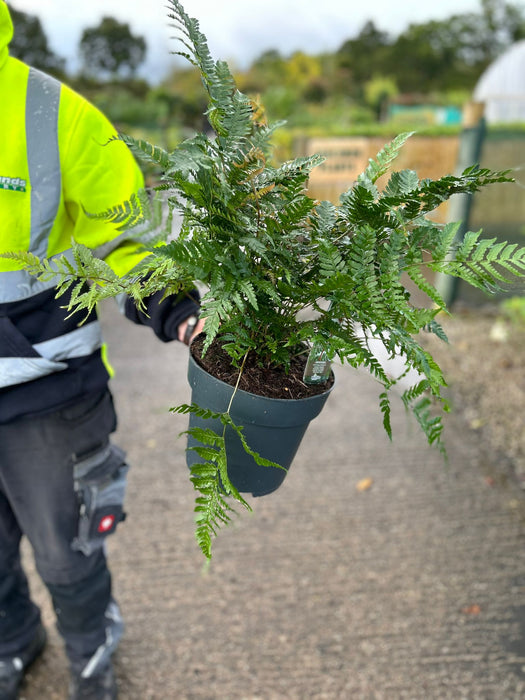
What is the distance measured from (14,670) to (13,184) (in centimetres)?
166

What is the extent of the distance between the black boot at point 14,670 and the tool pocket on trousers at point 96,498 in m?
0.60

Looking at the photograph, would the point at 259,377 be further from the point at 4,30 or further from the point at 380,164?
the point at 4,30

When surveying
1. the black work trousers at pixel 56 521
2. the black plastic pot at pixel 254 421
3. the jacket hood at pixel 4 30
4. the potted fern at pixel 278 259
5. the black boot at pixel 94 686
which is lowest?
the black boot at pixel 94 686

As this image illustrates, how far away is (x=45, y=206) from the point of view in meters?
1.52

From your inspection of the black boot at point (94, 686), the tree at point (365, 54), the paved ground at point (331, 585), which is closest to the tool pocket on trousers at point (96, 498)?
the black boot at point (94, 686)

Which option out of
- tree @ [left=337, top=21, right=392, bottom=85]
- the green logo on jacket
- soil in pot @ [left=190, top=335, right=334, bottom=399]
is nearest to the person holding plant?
the green logo on jacket

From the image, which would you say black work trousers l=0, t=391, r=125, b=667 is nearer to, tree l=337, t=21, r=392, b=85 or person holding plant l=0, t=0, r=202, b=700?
person holding plant l=0, t=0, r=202, b=700

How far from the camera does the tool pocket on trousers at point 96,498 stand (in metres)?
1.84

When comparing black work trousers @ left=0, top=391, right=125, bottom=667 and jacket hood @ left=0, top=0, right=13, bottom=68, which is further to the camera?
black work trousers @ left=0, top=391, right=125, bottom=667

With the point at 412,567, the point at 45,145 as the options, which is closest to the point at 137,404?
the point at 412,567

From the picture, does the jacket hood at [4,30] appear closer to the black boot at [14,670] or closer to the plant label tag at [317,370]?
the plant label tag at [317,370]

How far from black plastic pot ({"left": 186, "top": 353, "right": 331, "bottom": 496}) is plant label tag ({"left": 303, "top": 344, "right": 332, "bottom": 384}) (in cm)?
3

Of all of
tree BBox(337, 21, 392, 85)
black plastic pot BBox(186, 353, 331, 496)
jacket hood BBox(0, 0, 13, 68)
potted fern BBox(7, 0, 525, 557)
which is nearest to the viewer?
potted fern BBox(7, 0, 525, 557)

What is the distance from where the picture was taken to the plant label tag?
124 cm
